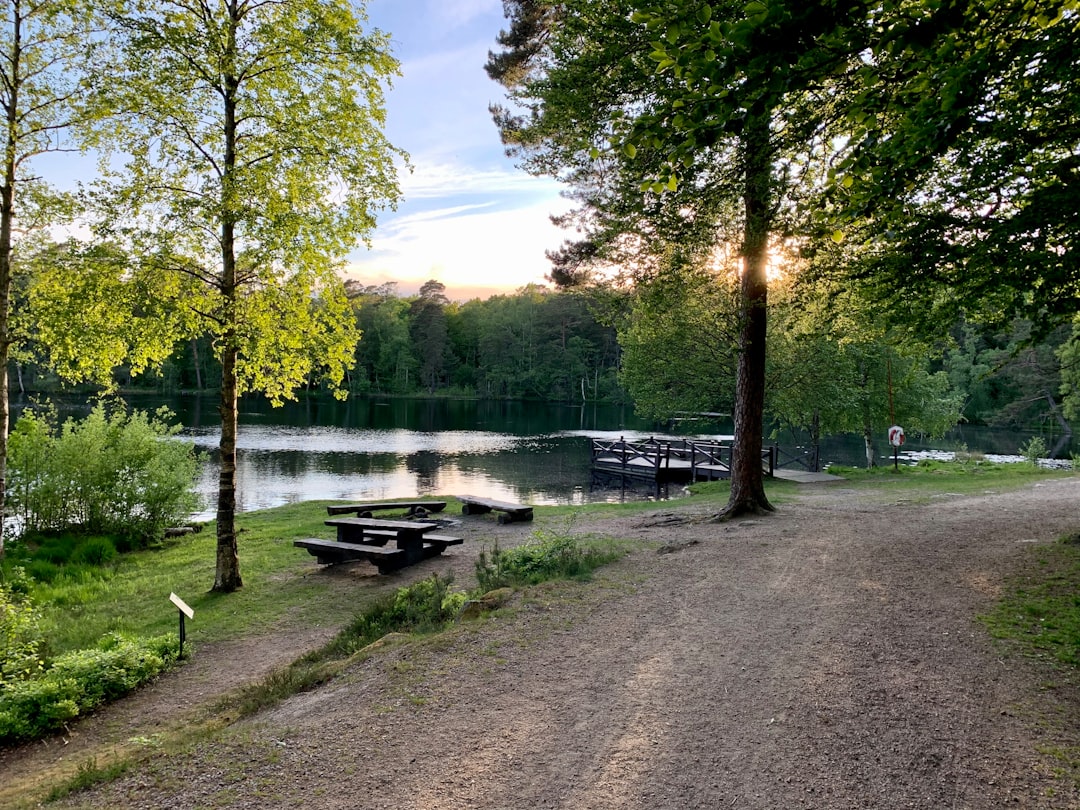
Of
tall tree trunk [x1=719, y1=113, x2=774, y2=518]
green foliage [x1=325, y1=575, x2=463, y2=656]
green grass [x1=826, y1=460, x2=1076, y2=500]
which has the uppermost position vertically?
tall tree trunk [x1=719, y1=113, x2=774, y2=518]

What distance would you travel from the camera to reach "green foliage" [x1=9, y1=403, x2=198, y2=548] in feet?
41.0

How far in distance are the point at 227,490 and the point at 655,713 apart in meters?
7.16

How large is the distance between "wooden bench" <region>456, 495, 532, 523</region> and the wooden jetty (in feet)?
42.6

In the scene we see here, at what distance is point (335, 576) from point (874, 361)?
2225cm

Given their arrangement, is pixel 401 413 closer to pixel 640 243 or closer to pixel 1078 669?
pixel 640 243

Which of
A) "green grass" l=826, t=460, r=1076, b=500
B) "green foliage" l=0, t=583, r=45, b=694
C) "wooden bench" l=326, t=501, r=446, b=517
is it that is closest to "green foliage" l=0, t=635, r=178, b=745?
"green foliage" l=0, t=583, r=45, b=694

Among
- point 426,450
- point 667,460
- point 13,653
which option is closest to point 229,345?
point 13,653

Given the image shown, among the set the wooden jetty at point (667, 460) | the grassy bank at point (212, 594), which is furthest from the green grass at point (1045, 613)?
the wooden jetty at point (667, 460)

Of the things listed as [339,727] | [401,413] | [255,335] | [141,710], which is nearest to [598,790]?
[339,727]

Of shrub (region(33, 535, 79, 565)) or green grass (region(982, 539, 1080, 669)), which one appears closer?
green grass (region(982, 539, 1080, 669))

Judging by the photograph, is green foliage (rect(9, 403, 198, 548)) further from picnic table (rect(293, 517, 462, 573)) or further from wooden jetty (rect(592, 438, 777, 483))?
wooden jetty (rect(592, 438, 777, 483))

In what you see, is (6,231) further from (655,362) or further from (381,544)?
(655,362)

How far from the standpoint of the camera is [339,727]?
4.17m

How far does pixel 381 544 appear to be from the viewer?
1083cm
